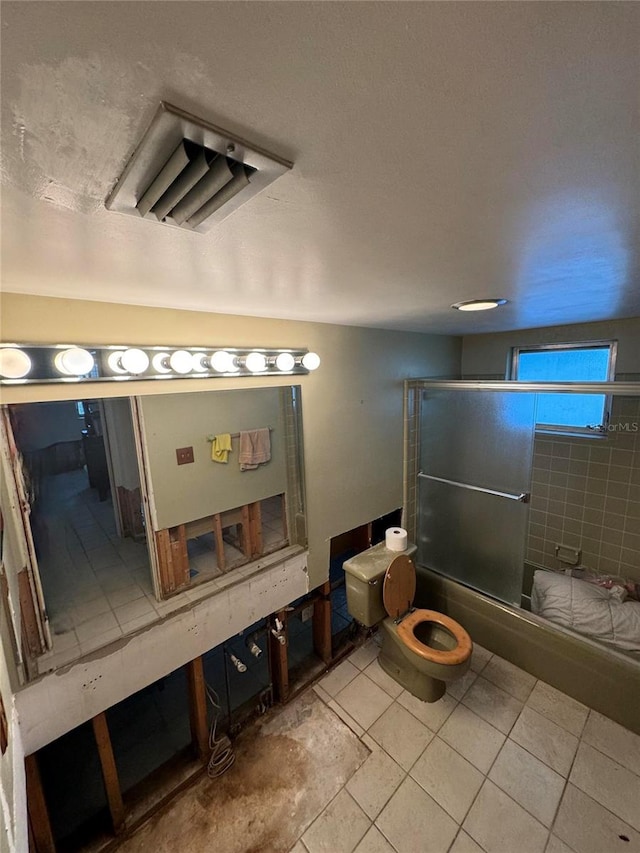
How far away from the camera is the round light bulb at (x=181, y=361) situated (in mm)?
1464

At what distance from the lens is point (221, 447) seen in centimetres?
208

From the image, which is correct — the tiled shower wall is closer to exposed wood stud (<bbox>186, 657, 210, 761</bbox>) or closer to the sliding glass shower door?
the sliding glass shower door

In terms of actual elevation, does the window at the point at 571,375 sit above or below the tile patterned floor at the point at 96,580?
above

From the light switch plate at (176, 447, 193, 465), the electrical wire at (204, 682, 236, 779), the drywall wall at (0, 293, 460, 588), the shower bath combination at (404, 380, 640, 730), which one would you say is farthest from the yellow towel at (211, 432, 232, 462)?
the electrical wire at (204, 682, 236, 779)

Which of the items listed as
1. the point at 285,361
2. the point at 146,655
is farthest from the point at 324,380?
the point at 146,655

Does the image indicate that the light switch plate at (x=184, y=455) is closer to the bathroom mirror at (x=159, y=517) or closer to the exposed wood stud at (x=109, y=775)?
the bathroom mirror at (x=159, y=517)

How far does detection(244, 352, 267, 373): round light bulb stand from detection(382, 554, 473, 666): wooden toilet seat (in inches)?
57.0

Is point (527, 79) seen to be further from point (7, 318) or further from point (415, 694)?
point (415, 694)

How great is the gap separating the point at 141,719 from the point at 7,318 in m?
2.33

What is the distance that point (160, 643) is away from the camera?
162cm

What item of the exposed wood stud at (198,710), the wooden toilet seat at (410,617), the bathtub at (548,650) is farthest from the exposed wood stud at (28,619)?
the bathtub at (548,650)

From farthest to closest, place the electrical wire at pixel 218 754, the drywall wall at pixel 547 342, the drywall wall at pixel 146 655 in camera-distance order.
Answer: the drywall wall at pixel 547 342
the electrical wire at pixel 218 754
the drywall wall at pixel 146 655

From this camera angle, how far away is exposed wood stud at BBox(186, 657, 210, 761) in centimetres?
180

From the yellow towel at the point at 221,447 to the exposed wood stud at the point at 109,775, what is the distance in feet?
4.10
